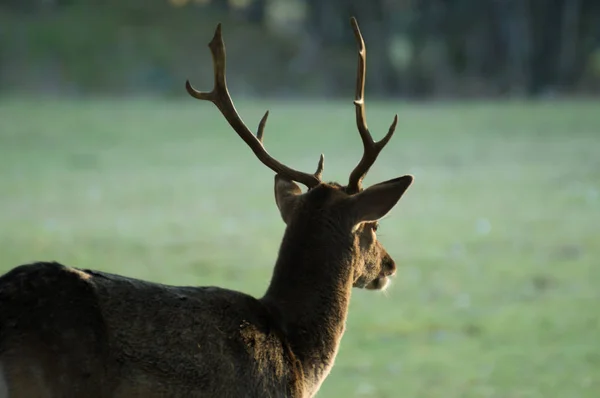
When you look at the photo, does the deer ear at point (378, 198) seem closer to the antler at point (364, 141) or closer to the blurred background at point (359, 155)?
the antler at point (364, 141)

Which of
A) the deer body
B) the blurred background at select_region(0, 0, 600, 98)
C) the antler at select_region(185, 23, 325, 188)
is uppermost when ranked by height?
the blurred background at select_region(0, 0, 600, 98)

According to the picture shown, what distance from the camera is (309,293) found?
409cm

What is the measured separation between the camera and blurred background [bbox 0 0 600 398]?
32.8ft

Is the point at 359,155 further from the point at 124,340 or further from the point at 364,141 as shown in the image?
the point at 124,340

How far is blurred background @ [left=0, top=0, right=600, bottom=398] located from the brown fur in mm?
3902

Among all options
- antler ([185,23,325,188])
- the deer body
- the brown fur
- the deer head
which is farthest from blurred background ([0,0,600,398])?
the deer body

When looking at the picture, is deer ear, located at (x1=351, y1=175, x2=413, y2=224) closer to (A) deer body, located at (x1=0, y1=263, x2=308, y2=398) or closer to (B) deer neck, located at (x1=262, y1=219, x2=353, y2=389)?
(B) deer neck, located at (x1=262, y1=219, x2=353, y2=389)

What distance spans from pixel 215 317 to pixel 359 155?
17499 millimetres

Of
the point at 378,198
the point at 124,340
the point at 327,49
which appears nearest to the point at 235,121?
the point at 378,198

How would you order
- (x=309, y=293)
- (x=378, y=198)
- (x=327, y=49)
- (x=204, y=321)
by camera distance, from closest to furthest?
(x=204, y=321) → (x=378, y=198) → (x=309, y=293) → (x=327, y=49)

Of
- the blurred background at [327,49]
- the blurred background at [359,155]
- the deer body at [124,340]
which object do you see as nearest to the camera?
the deer body at [124,340]

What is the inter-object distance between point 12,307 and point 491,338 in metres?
6.98

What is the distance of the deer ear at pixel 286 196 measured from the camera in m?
4.30

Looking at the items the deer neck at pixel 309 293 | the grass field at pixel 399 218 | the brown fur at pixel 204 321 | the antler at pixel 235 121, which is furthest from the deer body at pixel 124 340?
the grass field at pixel 399 218
